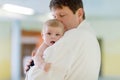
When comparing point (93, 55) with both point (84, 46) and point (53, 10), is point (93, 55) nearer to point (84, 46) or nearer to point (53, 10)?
point (84, 46)

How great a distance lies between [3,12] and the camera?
4758 mm

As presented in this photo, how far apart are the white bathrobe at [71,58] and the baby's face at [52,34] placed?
1.3 inches

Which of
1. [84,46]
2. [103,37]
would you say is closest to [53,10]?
[84,46]

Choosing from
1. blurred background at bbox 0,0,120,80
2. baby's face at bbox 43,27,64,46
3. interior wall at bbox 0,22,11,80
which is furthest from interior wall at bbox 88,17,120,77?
baby's face at bbox 43,27,64,46

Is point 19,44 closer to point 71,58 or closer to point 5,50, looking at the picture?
point 5,50

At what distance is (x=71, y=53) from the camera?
0.97m

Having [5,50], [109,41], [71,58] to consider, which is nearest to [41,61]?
[71,58]

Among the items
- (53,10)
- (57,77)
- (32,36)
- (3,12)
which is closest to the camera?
(57,77)

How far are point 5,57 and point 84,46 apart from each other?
4.98 metres

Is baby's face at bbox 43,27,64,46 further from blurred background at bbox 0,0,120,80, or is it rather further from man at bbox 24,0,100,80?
blurred background at bbox 0,0,120,80

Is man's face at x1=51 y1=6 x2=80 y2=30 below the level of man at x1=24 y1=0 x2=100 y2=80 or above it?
above

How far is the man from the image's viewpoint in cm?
97

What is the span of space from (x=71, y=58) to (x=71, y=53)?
0.02 metres

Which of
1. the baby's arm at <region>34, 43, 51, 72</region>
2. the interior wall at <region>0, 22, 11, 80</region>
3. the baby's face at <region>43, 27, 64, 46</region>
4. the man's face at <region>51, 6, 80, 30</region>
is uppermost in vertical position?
the man's face at <region>51, 6, 80, 30</region>
